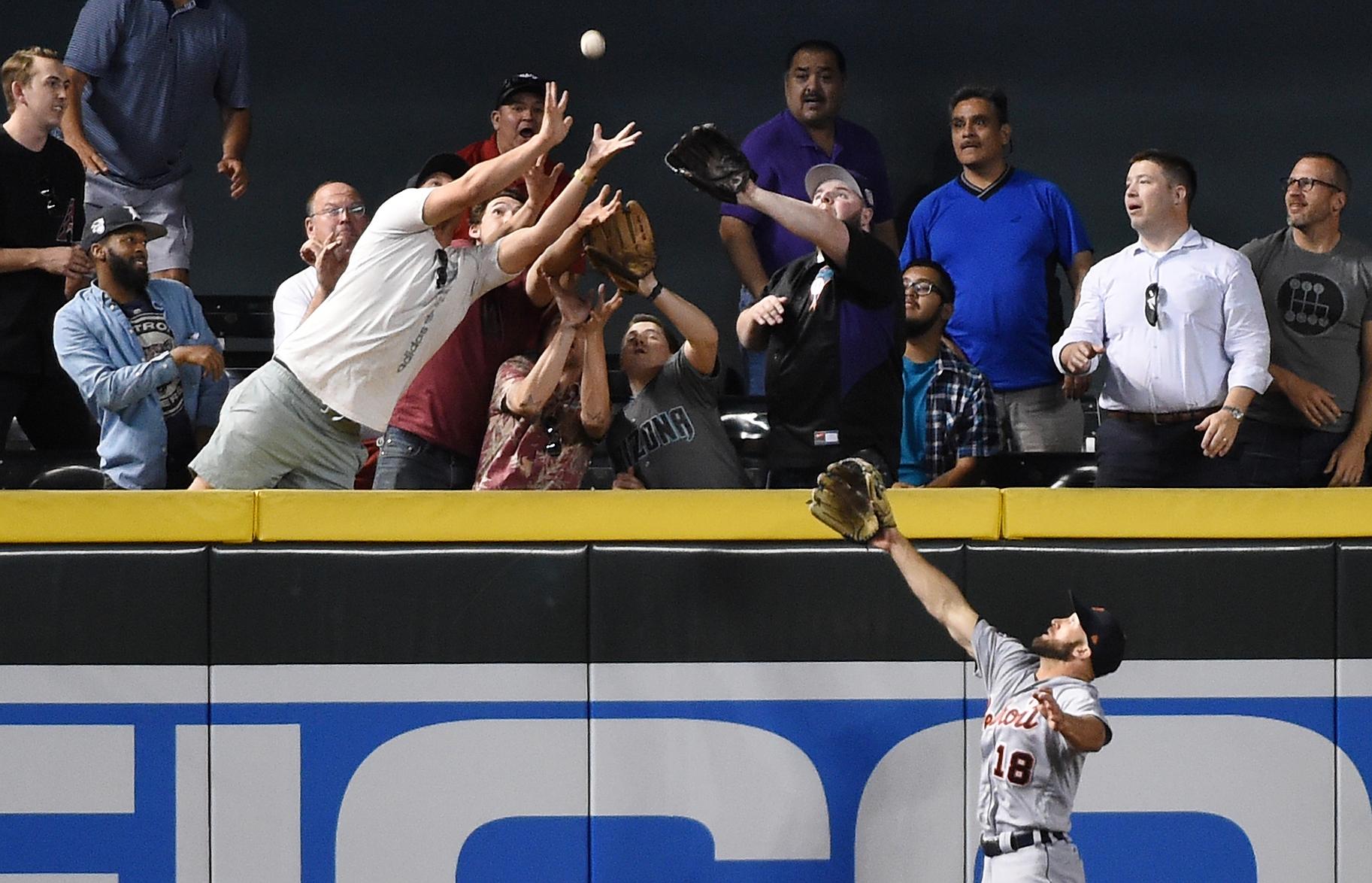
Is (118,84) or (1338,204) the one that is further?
(118,84)

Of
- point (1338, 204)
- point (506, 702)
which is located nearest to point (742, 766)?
point (506, 702)

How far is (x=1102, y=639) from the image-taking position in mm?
3752

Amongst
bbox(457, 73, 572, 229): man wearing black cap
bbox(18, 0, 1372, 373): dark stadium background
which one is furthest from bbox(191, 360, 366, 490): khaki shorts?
bbox(18, 0, 1372, 373): dark stadium background

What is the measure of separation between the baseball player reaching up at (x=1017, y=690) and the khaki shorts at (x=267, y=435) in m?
1.36

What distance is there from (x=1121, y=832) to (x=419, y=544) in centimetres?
191

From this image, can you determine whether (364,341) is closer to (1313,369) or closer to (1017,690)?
(1017,690)

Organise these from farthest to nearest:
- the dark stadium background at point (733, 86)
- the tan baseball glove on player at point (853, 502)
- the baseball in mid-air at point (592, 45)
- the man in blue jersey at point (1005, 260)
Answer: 1. the dark stadium background at point (733, 86)
2. the man in blue jersey at point (1005, 260)
3. the baseball in mid-air at point (592, 45)
4. the tan baseball glove on player at point (853, 502)

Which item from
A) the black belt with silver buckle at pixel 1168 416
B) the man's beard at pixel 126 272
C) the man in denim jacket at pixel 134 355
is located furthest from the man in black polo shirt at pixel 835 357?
the man's beard at pixel 126 272

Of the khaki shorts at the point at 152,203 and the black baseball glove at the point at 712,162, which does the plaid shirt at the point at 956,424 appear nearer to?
the black baseball glove at the point at 712,162

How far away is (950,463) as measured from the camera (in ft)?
16.9

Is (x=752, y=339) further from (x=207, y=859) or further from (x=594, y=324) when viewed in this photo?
(x=207, y=859)

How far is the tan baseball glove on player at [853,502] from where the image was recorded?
12.6 ft

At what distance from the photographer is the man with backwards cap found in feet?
13.9

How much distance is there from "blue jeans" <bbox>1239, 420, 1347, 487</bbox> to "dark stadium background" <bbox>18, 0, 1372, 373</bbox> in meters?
3.18
